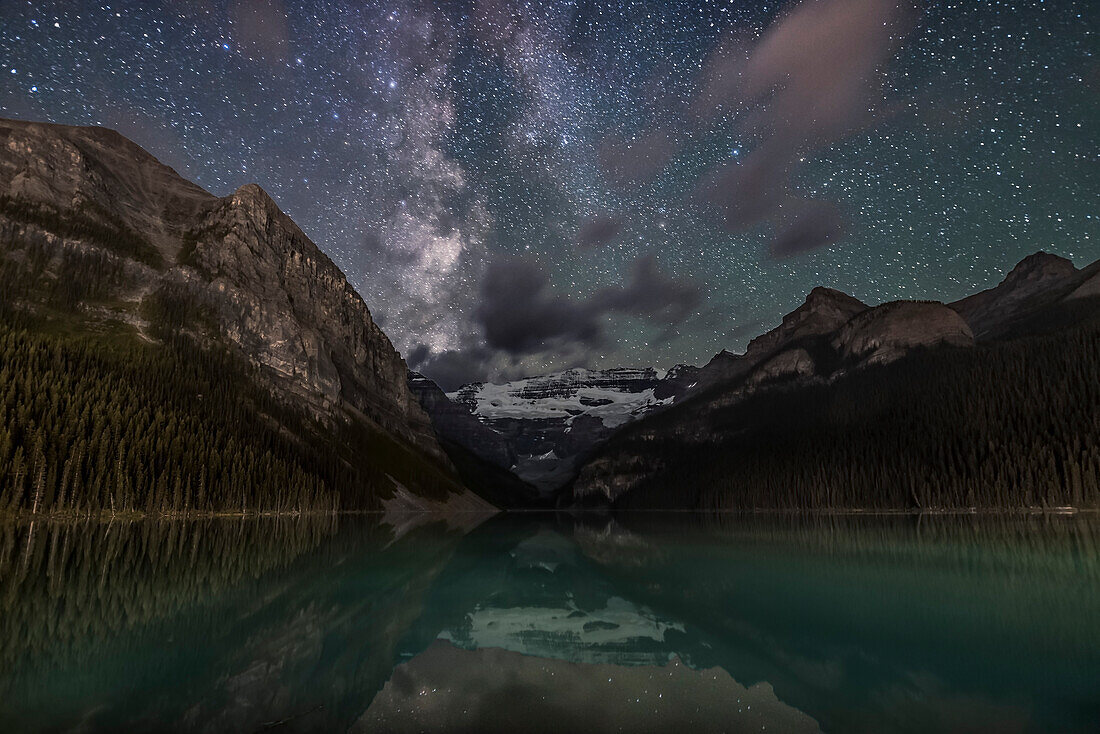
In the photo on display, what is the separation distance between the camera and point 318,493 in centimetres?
13925

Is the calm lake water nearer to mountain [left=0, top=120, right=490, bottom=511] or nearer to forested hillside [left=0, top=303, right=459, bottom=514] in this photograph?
forested hillside [left=0, top=303, right=459, bottom=514]

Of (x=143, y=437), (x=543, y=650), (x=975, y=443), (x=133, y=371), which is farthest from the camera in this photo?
(x=975, y=443)

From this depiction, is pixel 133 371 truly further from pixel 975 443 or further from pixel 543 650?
pixel 975 443

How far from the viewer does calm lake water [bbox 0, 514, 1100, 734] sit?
34.7ft

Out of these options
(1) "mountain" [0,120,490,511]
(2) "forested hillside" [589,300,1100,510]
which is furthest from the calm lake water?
(2) "forested hillside" [589,300,1100,510]

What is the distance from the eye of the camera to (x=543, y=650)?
16.5 meters

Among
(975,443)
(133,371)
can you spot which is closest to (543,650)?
(133,371)

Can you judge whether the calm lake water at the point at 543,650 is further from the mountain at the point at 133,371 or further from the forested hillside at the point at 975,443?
the forested hillside at the point at 975,443

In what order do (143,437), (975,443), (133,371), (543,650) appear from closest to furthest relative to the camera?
(543,650)
(143,437)
(133,371)
(975,443)

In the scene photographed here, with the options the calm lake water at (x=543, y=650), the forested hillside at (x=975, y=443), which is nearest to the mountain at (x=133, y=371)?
the calm lake water at (x=543, y=650)

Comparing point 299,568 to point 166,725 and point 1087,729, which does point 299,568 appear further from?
point 1087,729

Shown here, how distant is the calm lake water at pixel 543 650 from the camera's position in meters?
10.6

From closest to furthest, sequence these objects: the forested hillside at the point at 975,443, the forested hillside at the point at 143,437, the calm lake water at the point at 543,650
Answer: the calm lake water at the point at 543,650
the forested hillside at the point at 143,437
the forested hillside at the point at 975,443

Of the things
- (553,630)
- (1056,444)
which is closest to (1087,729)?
(553,630)
